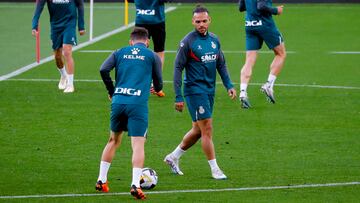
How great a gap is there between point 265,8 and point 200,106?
6.70 metres

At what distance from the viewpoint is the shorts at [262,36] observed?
21.0 meters

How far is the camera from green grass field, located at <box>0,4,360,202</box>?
1396 centimetres

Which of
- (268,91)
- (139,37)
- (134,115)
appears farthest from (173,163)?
(268,91)

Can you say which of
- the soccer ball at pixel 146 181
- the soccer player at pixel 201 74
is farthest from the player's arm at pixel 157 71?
the soccer ball at pixel 146 181

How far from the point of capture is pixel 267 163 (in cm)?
1554

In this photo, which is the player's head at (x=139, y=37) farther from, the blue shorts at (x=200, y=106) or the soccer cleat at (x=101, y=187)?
the soccer cleat at (x=101, y=187)

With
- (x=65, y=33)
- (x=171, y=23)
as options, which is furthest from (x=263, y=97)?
(x=171, y=23)

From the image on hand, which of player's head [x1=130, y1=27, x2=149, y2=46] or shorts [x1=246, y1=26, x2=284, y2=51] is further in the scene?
shorts [x1=246, y1=26, x2=284, y2=51]

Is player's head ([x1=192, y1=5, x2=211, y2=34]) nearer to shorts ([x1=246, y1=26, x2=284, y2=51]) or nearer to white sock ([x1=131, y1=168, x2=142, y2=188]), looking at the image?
white sock ([x1=131, y1=168, x2=142, y2=188])

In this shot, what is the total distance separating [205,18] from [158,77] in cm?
132

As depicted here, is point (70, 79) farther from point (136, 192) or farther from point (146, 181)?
point (136, 192)

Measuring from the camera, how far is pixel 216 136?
17812mm

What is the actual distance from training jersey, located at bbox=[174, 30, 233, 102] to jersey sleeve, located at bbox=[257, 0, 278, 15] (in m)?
6.23

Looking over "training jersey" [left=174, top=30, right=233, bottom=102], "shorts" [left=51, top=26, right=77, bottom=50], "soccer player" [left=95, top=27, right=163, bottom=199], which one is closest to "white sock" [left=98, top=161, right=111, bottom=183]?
"soccer player" [left=95, top=27, right=163, bottom=199]
